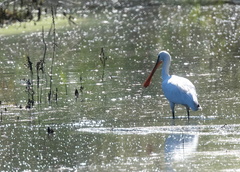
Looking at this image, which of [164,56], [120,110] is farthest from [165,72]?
[120,110]

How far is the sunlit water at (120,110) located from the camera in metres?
9.30

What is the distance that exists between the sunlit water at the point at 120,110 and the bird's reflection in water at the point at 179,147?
0.04 ft

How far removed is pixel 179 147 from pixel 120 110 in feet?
10.3

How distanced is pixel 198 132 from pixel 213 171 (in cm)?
233

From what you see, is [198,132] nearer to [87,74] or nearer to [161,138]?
[161,138]

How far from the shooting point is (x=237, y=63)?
60.0 ft

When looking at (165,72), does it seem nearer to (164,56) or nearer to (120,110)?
(164,56)

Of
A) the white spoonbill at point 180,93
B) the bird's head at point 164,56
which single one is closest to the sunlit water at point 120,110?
the white spoonbill at point 180,93

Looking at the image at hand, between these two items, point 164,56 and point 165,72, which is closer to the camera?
point 165,72

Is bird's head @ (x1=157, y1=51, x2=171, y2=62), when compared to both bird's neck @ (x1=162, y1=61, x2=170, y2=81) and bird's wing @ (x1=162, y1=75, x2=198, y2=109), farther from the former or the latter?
bird's wing @ (x1=162, y1=75, x2=198, y2=109)

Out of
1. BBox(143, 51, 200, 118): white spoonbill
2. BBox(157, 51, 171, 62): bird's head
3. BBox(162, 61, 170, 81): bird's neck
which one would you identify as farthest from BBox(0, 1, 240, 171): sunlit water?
BBox(157, 51, 171, 62): bird's head

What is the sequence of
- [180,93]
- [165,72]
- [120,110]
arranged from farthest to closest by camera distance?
[165,72] → [120,110] → [180,93]

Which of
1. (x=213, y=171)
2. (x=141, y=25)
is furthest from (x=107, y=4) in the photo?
(x=213, y=171)

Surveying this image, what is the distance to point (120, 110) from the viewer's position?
502 inches
